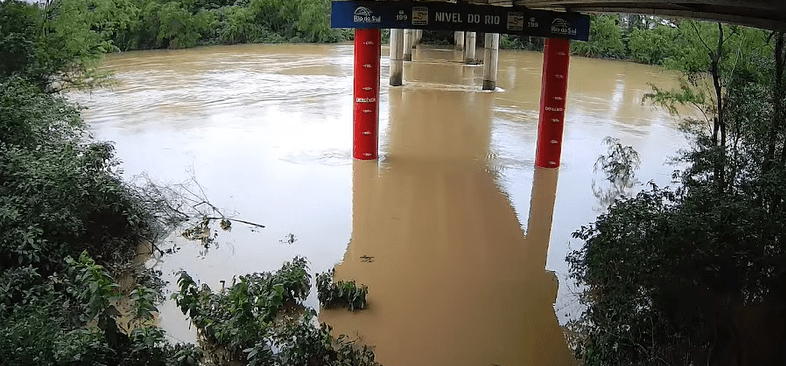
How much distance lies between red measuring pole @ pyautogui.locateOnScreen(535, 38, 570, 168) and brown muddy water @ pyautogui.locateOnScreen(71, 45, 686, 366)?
25.8 inches

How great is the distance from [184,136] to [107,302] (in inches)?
418

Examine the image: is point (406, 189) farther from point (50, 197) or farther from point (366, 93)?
point (50, 197)

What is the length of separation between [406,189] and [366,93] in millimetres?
2367

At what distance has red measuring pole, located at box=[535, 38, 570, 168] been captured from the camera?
13336 millimetres

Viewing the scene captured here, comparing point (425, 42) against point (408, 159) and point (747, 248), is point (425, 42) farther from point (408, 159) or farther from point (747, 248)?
point (747, 248)

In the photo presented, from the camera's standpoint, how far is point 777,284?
5273 millimetres

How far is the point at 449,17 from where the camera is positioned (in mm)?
12789

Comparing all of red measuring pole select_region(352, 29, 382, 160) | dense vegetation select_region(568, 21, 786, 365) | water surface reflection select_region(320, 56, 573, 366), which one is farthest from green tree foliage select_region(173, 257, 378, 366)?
red measuring pole select_region(352, 29, 382, 160)

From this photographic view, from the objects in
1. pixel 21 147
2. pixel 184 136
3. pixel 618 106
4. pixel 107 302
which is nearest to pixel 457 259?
pixel 107 302

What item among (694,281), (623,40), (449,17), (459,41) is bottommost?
(694,281)

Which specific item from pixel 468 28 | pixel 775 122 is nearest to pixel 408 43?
pixel 468 28

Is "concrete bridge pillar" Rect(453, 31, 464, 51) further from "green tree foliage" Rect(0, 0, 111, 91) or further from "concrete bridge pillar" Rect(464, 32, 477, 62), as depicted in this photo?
"green tree foliage" Rect(0, 0, 111, 91)

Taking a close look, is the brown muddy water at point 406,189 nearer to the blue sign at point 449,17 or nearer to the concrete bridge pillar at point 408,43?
the blue sign at point 449,17

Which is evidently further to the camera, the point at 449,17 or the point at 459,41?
the point at 459,41
